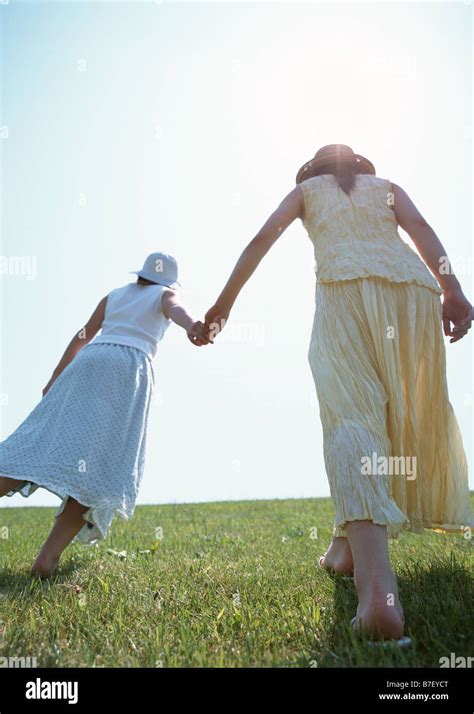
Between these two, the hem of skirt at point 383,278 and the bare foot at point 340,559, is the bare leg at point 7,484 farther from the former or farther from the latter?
the hem of skirt at point 383,278

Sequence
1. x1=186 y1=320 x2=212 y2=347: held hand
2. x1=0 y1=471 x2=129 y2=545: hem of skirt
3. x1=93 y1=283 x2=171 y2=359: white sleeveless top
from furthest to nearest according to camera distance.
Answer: x1=93 y1=283 x2=171 y2=359: white sleeveless top, x1=186 y1=320 x2=212 y2=347: held hand, x1=0 y1=471 x2=129 y2=545: hem of skirt

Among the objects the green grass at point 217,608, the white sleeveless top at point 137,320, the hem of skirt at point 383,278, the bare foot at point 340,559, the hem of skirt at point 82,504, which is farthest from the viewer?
the white sleeveless top at point 137,320

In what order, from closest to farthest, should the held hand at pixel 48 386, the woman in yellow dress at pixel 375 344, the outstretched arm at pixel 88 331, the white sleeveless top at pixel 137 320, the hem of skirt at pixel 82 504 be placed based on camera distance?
the woman in yellow dress at pixel 375 344, the hem of skirt at pixel 82 504, the white sleeveless top at pixel 137 320, the held hand at pixel 48 386, the outstretched arm at pixel 88 331

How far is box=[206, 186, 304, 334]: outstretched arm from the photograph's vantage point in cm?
312

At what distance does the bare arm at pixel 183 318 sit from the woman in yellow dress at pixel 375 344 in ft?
1.19

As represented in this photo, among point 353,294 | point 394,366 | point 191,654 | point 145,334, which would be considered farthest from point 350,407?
point 145,334

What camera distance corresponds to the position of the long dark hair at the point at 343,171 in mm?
3207

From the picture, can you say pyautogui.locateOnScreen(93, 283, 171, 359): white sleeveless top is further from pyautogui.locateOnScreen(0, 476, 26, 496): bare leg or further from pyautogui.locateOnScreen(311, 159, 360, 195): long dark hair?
pyautogui.locateOnScreen(311, 159, 360, 195): long dark hair

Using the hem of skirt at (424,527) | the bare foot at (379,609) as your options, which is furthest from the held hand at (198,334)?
the bare foot at (379,609)

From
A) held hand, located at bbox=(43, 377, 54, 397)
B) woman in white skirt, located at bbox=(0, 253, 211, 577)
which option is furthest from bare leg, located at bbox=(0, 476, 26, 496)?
held hand, located at bbox=(43, 377, 54, 397)

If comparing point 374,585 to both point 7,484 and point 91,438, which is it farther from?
point 7,484

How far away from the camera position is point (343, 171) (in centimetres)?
329

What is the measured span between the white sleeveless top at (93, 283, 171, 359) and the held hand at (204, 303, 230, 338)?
88 cm
